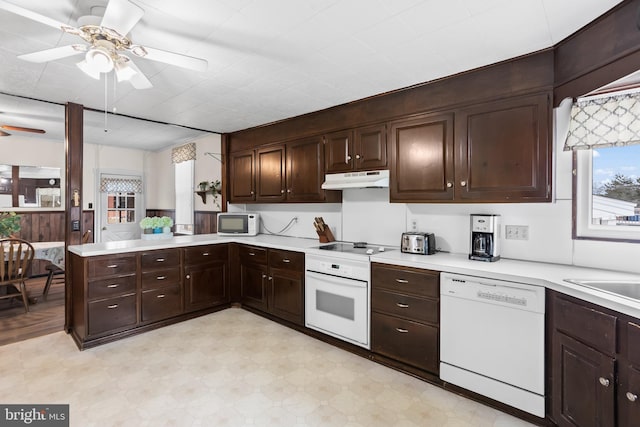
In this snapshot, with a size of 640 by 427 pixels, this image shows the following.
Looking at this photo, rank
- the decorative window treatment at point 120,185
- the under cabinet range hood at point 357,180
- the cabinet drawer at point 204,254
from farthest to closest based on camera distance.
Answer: the decorative window treatment at point 120,185, the cabinet drawer at point 204,254, the under cabinet range hood at point 357,180

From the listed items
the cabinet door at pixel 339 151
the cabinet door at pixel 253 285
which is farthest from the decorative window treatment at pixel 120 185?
the cabinet door at pixel 339 151

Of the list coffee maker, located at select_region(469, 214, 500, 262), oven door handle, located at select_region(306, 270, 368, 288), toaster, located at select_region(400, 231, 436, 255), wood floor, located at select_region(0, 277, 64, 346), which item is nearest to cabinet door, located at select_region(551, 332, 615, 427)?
coffee maker, located at select_region(469, 214, 500, 262)

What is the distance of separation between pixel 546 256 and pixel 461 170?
0.87 metres

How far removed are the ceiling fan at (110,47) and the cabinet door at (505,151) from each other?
1.95 m

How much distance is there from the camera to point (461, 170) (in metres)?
2.47

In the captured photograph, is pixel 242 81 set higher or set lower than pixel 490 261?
higher

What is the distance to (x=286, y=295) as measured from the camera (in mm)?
3400

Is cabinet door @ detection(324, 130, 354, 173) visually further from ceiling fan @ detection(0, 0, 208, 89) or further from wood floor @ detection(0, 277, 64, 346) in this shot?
wood floor @ detection(0, 277, 64, 346)

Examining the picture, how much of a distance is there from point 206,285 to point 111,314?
38.3 inches

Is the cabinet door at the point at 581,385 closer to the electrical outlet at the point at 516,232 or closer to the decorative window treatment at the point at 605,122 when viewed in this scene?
the electrical outlet at the point at 516,232

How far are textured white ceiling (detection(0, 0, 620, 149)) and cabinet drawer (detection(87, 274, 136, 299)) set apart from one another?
1.77 metres

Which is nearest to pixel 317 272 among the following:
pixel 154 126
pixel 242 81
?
pixel 242 81

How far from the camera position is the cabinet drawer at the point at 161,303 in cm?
329

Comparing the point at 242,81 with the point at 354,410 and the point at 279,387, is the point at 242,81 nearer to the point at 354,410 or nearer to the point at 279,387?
the point at 279,387
